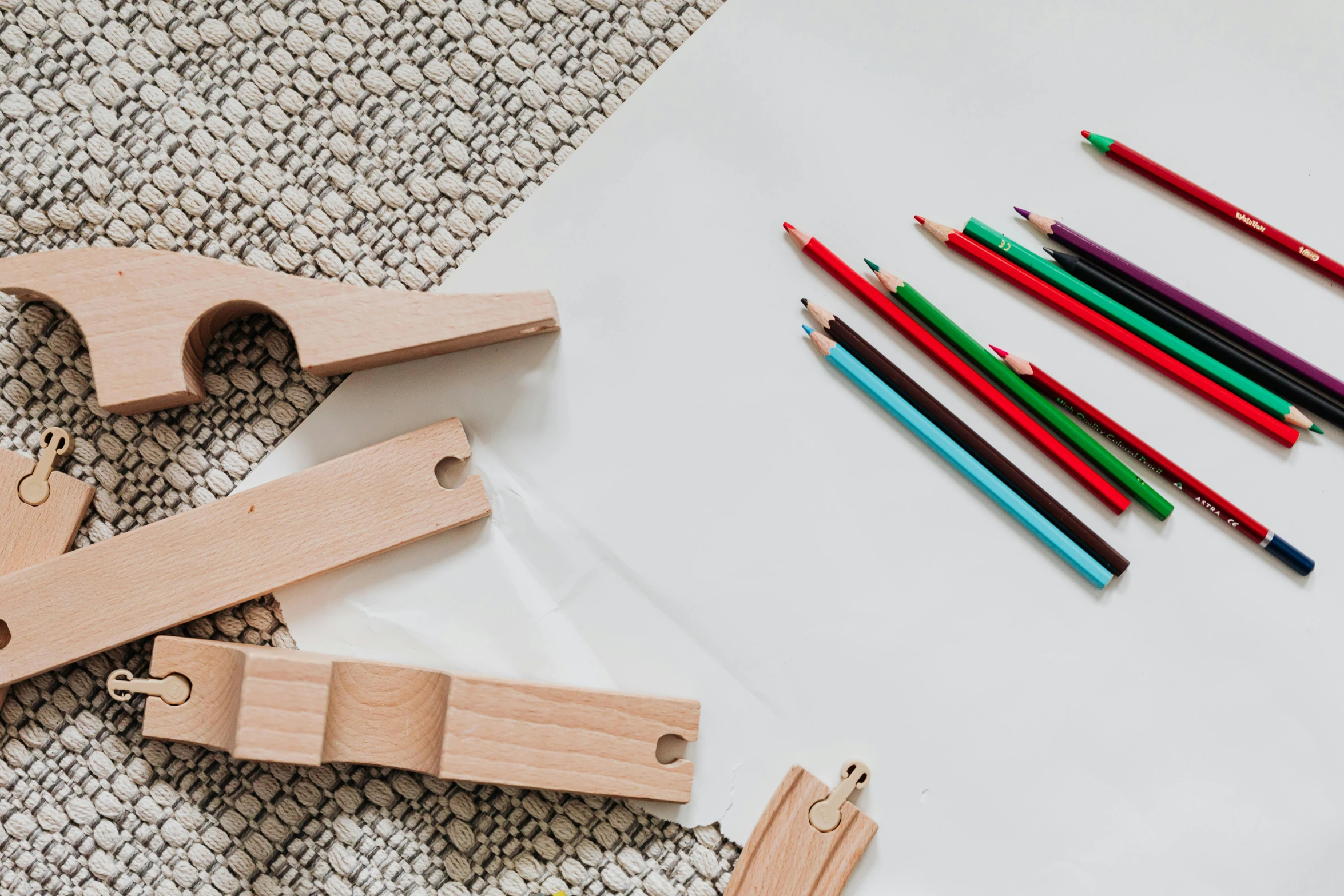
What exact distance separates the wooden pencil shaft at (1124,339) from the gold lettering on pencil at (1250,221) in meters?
0.08

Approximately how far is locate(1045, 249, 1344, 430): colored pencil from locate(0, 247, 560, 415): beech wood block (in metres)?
0.30

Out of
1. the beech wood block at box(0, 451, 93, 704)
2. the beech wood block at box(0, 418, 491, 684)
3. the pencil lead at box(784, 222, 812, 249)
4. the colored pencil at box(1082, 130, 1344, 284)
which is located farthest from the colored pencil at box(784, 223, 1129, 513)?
the beech wood block at box(0, 451, 93, 704)

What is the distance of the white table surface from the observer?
51 cm

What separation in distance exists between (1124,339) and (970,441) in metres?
0.10

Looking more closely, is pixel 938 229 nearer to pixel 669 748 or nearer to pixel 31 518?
pixel 669 748

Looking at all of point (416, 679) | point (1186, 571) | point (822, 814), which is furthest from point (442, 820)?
point (1186, 571)

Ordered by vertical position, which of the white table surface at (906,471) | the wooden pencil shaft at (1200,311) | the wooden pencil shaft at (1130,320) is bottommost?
Answer: the white table surface at (906,471)

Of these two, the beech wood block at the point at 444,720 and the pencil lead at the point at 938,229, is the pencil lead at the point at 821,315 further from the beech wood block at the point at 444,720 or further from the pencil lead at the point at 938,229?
the beech wood block at the point at 444,720

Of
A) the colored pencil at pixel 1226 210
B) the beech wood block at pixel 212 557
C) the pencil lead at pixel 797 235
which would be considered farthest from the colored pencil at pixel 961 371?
the beech wood block at pixel 212 557

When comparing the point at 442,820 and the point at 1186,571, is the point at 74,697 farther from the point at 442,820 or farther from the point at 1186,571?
the point at 1186,571

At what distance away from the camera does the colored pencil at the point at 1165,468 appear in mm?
508

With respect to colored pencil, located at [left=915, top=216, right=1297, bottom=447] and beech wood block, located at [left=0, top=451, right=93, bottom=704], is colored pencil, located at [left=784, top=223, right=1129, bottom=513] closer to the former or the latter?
colored pencil, located at [left=915, top=216, right=1297, bottom=447]

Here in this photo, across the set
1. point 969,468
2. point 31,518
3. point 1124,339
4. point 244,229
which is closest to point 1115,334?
point 1124,339

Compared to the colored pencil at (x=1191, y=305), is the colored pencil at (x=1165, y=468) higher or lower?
lower
